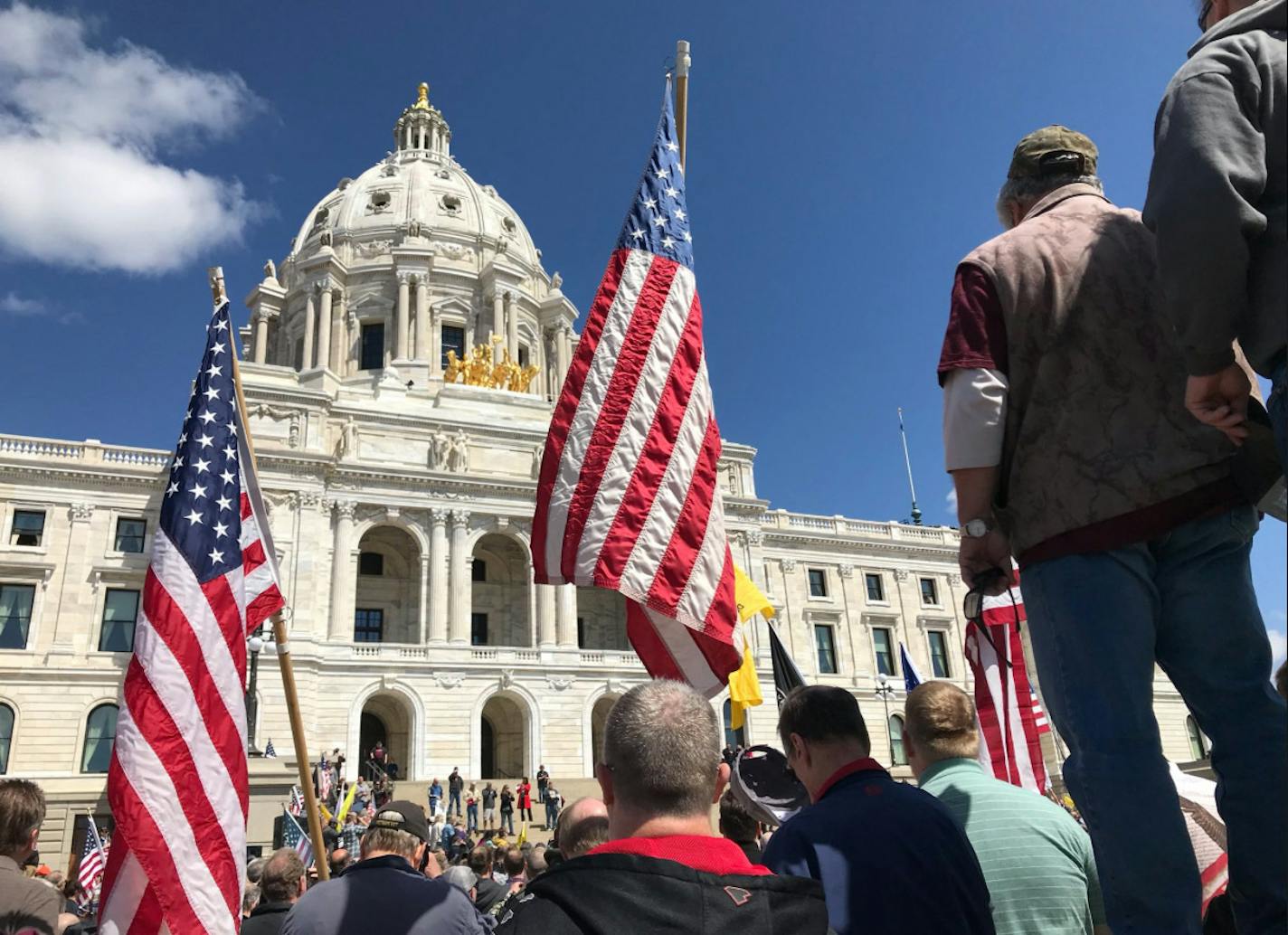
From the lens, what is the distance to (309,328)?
57.2 m

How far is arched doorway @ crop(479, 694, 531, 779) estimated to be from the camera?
39.6 metres

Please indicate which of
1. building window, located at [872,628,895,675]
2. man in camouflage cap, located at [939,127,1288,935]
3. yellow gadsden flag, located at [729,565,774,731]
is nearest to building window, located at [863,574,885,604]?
building window, located at [872,628,895,675]

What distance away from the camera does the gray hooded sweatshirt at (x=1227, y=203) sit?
87.7 inches

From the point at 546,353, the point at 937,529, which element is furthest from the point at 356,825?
the point at 546,353

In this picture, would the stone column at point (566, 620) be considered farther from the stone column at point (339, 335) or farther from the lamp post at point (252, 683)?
the stone column at point (339, 335)

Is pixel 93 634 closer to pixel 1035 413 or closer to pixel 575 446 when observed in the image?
pixel 575 446

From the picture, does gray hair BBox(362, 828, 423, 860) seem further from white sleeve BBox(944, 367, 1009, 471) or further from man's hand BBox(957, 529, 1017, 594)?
white sleeve BBox(944, 367, 1009, 471)

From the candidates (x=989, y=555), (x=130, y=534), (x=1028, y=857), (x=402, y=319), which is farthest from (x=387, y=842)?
(x=402, y=319)

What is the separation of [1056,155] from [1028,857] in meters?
2.65

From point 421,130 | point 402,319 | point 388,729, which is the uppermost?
point 421,130

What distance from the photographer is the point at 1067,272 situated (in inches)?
123

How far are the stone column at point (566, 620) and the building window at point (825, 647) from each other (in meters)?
13.6

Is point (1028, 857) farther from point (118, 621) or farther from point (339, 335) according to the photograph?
point (339, 335)

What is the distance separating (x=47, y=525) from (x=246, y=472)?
3313cm
